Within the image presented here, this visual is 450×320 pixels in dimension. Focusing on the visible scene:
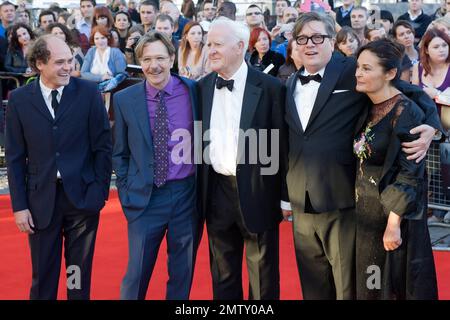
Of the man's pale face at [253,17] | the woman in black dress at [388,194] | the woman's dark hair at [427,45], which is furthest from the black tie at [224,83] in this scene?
the man's pale face at [253,17]

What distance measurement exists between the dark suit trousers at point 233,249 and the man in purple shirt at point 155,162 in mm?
129

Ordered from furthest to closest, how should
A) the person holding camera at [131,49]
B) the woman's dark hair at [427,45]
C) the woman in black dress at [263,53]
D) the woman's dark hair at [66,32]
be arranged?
the person holding camera at [131,49], the woman's dark hair at [66,32], the woman in black dress at [263,53], the woman's dark hair at [427,45]

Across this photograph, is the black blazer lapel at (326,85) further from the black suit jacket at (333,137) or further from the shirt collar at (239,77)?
the shirt collar at (239,77)

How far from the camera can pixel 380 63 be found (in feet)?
12.0

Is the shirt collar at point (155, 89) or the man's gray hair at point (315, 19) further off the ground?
the man's gray hair at point (315, 19)

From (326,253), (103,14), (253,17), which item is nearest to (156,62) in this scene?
(326,253)

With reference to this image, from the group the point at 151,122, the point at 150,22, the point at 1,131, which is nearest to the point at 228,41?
the point at 151,122

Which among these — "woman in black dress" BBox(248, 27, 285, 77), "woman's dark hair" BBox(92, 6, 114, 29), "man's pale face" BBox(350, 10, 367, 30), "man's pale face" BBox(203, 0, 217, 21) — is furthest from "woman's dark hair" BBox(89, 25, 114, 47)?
"man's pale face" BBox(350, 10, 367, 30)

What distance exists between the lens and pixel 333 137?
149 inches

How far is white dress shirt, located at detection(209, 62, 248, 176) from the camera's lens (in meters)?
3.97

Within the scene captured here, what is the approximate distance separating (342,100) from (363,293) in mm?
1003

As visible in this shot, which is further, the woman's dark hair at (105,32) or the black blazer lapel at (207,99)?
the woman's dark hair at (105,32)

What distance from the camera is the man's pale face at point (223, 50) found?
12.9 feet
